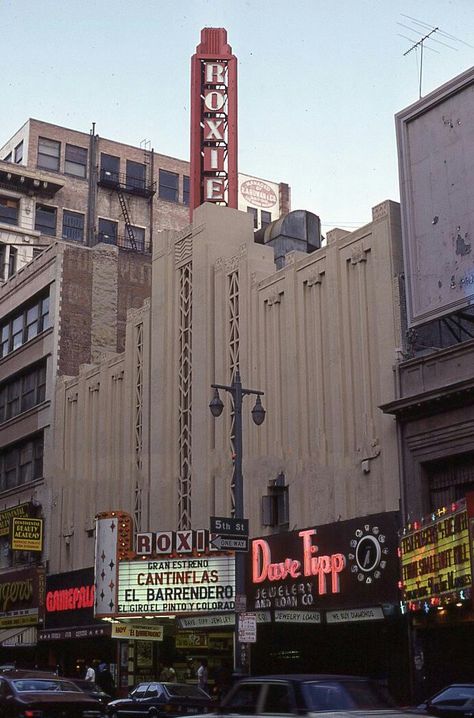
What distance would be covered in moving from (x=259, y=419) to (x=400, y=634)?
676 cm

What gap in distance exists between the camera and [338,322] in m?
29.8

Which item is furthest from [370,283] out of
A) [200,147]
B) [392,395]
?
[200,147]

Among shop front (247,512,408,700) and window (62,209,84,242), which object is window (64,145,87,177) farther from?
shop front (247,512,408,700)

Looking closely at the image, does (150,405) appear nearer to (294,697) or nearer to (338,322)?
(338,322)

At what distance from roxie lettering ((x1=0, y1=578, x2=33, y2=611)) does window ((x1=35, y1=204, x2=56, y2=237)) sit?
31.8 metres

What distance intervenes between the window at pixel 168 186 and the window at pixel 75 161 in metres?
5.77

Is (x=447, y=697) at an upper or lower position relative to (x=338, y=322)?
lower

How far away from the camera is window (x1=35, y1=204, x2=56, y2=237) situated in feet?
235

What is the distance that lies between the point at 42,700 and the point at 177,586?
11894 mm

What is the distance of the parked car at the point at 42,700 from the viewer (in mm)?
19500

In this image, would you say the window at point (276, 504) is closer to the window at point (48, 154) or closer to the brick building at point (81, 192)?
the brick building at point (81, 192)

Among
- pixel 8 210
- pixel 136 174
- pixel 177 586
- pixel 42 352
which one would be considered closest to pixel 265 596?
pixel 177 586

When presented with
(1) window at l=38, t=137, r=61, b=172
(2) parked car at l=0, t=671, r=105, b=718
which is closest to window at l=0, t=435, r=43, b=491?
(2) parked car at l=0, t=671, r=105, b=718

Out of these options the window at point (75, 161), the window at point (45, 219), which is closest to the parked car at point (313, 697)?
the window at point (45, 219)
